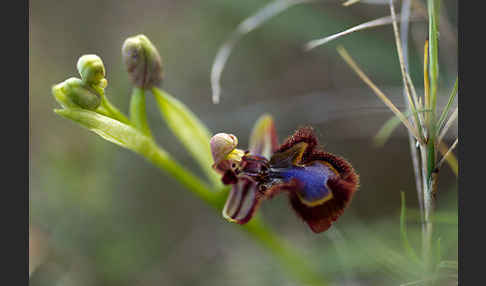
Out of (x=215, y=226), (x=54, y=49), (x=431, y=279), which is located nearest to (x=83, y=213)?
(x=215, y=226)

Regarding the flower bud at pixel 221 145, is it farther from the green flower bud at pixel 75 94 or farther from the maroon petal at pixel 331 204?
the green flower bud at pixel 75 94

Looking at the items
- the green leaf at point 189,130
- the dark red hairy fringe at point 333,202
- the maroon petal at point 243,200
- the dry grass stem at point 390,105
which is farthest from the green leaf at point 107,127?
the dry grass stem at point 390,105

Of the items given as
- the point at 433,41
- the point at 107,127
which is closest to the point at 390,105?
the point at 433,41

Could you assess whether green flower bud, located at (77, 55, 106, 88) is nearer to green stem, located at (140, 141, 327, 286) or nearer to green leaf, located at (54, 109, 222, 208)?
green leaf, located at (54, 109, 222, 208)

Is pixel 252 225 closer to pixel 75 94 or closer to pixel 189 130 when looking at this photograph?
pixel 189 130

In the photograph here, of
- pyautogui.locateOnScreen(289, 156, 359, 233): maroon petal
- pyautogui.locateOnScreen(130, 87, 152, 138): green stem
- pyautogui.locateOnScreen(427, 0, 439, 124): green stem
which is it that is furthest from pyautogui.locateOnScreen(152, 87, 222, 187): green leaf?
pyautogui.locateOnScreen(427, 0, 439, 124): green stem

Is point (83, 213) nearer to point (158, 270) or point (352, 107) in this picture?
point (158, 270)
